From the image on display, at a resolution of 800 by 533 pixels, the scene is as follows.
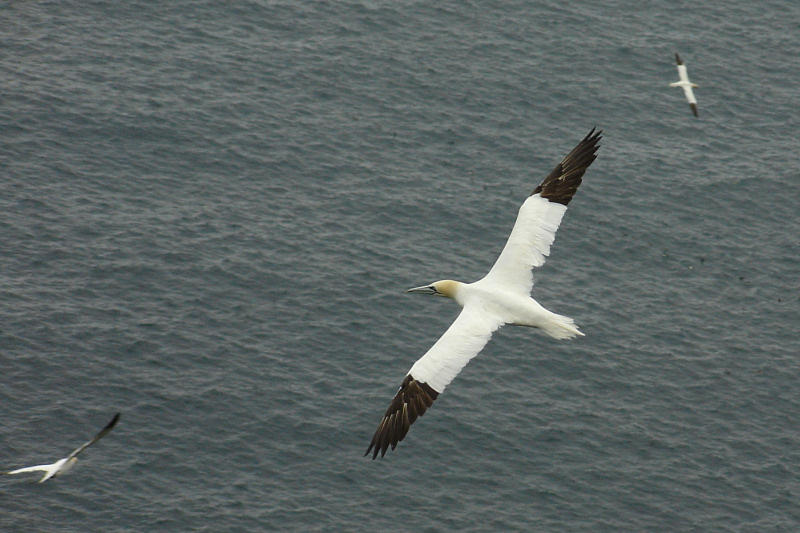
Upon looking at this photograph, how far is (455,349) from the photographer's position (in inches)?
1272

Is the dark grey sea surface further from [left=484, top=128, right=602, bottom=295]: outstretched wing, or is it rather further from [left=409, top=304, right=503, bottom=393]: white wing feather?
[left=409, top=304, right=503, bottom=393]: white wing feather

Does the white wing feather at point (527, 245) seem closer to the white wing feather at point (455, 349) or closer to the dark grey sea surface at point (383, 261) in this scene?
the white wing feather at point (455, 349)

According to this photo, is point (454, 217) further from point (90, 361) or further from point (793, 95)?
point (793, 95)

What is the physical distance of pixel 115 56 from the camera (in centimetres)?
9025

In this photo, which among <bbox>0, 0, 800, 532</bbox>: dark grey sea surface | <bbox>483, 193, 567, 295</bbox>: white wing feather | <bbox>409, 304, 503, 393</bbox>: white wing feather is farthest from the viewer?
<bbox>0, 0, 800, 532</bbox>: dark grey sea surface

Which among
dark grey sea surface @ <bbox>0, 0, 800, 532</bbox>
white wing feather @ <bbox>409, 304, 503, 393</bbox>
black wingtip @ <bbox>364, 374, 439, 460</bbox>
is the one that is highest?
white wing feather @ <bbox>409, 304, 503, 393</bbox>

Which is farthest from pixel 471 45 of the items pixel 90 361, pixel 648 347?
pixel 90 361

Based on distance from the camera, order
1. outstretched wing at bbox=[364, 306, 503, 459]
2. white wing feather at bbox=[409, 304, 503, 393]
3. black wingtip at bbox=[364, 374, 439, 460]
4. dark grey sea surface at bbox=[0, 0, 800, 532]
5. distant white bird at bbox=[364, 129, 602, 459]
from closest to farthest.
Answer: black wingtip at bbox=[364, 374, 439, 460] < outstretched wing at bbox=[364, 306, 503, 459] < distant white bird at bbox=[364, 129, 602, 459] < white wing feather at bbox=[409, 304, 503, 393] < dark grey sea surface at bbox=[0, 0, 800, 532]

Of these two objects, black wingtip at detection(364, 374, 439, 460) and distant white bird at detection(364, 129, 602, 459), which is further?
distant white bird at detection(364, 129, 602, 459)

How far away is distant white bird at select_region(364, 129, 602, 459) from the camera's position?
31281mm

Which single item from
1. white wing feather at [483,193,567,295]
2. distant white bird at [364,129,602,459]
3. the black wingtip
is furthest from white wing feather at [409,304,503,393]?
white wing feather at [483,193,567,295]

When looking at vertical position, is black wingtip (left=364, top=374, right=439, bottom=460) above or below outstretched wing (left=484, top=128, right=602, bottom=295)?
below

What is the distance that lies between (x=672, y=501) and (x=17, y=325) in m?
37.2

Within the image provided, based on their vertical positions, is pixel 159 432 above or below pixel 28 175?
below
